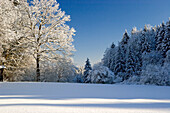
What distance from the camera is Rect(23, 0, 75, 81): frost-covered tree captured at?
8.12 m

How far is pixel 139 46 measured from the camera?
30.8 meters

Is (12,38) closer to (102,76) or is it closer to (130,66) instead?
(102,76)

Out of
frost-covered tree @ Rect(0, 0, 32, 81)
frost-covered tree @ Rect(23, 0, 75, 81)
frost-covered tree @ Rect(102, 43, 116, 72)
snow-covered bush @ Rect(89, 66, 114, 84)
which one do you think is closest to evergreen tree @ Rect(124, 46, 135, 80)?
frost-covered tree @ Rect(102, 43, 116, 72)

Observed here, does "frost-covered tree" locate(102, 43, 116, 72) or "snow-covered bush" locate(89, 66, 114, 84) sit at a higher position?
"frost-covered tree" locate(102, 43, 116, 72)

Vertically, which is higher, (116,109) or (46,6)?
(46,6)

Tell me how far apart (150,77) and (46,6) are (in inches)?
355

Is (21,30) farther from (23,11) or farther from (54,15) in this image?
(54,15)

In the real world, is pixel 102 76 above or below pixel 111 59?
below

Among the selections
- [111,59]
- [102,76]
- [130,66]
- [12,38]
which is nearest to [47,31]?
[12,38]

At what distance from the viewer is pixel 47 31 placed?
27.9 feet

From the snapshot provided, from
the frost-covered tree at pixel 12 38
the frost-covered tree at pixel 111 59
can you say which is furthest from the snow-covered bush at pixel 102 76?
the frost-covered tree at pixel 111 59

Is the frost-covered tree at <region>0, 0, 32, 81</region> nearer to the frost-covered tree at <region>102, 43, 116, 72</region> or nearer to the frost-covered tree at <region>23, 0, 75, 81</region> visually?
the frost-covered tree at <region>23, 0, 75, 81</region>

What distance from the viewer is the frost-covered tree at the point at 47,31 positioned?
812cm

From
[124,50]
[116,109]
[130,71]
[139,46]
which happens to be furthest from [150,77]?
[139,46]
